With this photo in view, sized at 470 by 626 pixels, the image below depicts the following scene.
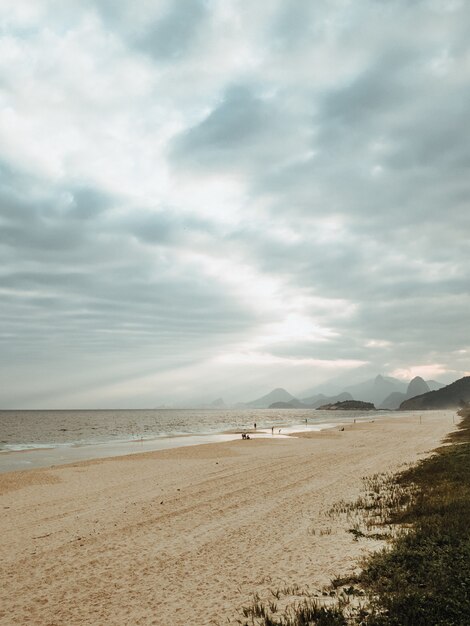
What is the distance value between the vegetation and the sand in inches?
28.9

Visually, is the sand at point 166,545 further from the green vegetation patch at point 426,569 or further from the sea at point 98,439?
the sea at point 98,439

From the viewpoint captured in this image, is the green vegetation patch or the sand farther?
the sand

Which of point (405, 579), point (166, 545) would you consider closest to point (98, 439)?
point (166, 545)

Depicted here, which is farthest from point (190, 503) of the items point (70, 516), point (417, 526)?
point (417, 526)

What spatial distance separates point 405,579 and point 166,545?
6941 mm

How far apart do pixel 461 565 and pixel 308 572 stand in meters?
3.27

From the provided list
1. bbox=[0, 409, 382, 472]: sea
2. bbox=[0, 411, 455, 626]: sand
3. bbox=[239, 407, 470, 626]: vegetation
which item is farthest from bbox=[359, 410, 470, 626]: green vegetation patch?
bbox=[0, 409, 382, 472]: sea

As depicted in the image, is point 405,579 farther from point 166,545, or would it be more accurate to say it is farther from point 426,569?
point 166,545

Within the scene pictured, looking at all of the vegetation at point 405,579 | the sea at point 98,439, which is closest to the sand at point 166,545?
the vegetation at point 405,579

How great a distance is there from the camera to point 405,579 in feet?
26.2

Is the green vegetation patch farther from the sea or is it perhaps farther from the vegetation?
the sea

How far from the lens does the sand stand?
28.0ft

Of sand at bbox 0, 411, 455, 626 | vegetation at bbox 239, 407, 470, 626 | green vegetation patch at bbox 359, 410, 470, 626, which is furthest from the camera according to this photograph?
sand at bbox 0, 411, 455, 626

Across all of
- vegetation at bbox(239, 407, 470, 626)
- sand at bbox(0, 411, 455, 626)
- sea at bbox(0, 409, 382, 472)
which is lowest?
sea at bbox(0, 409, 382, 472)
